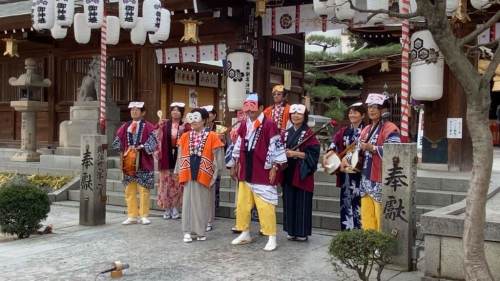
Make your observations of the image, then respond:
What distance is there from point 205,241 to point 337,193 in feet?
9.56

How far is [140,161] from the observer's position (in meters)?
8.96

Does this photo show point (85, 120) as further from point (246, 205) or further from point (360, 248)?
point (360, 248)

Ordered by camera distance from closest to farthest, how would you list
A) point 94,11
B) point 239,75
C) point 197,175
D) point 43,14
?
point 197,175, point 94,11, point 43,14, point 239,75

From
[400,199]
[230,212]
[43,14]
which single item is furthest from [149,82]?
[400,199]

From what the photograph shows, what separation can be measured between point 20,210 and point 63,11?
413cm

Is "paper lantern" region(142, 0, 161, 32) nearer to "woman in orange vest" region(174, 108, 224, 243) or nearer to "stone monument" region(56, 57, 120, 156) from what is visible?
"stone monument" region(56, 57, 120, 156)

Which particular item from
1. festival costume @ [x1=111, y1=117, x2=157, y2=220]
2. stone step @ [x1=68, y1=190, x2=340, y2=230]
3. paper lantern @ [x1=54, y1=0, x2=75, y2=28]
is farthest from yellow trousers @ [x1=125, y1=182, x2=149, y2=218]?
paper lantern @ [x1=54, y1=0, x2=75, y2=28]

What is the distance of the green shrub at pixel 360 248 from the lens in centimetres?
508

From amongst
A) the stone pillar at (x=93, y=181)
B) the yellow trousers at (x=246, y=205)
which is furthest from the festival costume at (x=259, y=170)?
the stone pillar at (x=93, y=181)


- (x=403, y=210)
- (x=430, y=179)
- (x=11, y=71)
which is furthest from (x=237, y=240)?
(x=11, y=71)

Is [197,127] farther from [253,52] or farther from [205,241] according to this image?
[253,52]

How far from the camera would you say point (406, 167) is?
6.13 meters

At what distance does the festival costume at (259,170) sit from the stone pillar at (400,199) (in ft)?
5.06

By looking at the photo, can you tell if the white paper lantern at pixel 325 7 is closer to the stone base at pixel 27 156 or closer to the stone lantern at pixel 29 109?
the stone lantern at pixel 29 109
